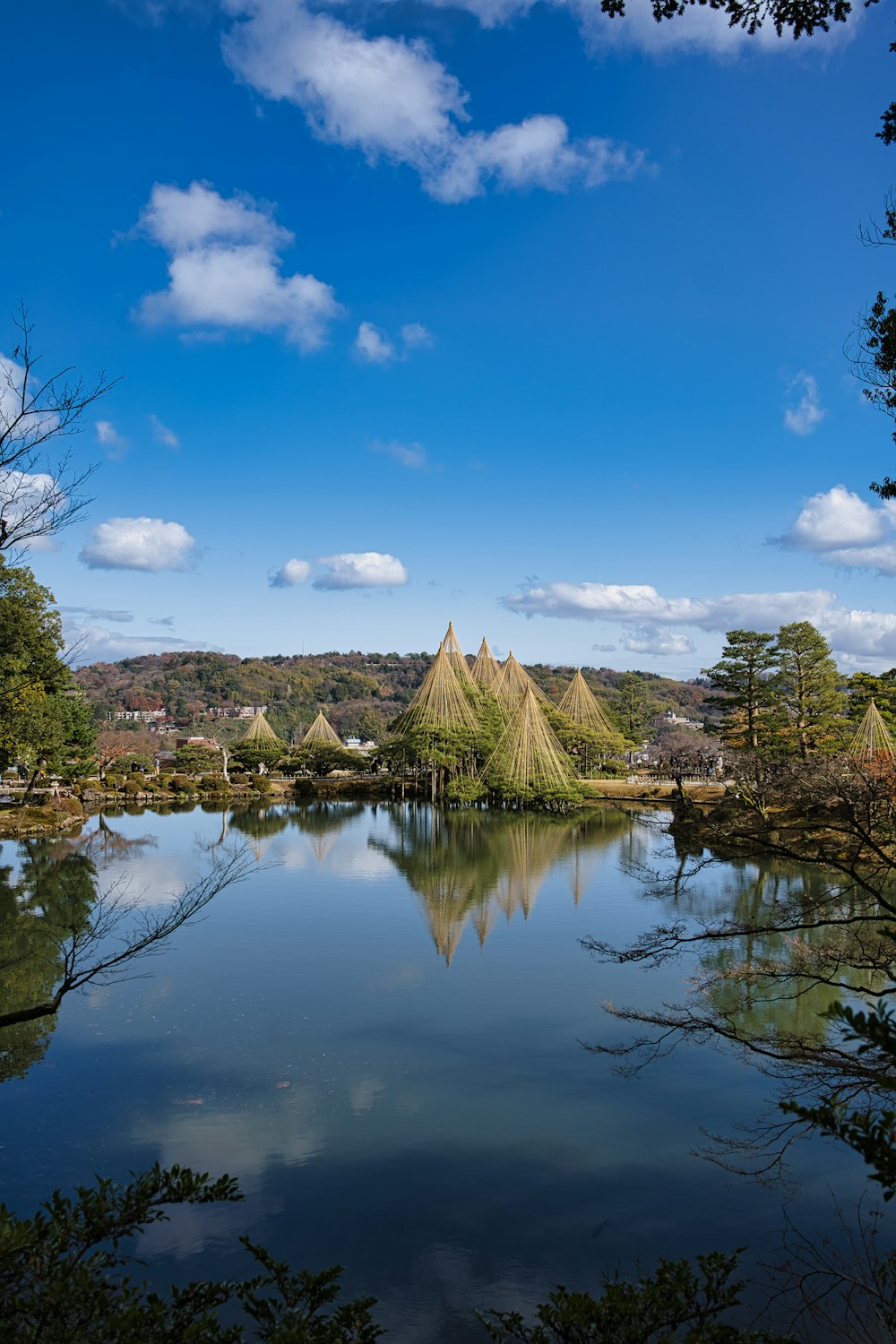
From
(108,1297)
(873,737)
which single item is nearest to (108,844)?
(873,737)

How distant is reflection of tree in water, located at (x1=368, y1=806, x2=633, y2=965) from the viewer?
1469cm

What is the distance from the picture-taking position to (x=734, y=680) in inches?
1039

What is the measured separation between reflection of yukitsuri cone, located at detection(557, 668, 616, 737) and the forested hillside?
647 inches

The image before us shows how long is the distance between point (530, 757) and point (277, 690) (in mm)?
48487

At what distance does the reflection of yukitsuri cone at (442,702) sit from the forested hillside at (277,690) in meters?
23.1

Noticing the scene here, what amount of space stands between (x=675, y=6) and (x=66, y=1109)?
9.03 metres

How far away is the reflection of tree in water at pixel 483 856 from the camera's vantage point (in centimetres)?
1469

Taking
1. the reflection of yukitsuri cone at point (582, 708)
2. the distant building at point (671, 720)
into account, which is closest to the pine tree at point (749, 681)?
the reflection of yukitsuri cone at point (582, 708)

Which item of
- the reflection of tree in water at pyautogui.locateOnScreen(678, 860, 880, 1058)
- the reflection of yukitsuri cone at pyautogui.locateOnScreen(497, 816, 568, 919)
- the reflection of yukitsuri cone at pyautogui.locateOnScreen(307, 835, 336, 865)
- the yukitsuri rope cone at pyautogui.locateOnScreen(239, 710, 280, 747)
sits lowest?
the reflection of yukitsuri cone at pyautogui.locateOnScreen(307, 835, 336, 865)

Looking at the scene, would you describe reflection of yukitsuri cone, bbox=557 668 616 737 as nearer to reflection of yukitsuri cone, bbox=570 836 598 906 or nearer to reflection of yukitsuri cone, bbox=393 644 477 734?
reflection of yukitsuri cone, bbox=393 644 477 734

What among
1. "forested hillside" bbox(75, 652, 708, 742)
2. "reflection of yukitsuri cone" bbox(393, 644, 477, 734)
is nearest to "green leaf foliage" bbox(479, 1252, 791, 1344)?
"reflection of yukitsuri cone" bbox(393, 644, 477, 734)

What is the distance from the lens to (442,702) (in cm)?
3241

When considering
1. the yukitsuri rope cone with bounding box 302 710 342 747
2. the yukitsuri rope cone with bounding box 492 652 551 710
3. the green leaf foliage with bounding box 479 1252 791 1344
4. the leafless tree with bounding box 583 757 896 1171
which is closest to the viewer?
the green leaf foliage with bounding box 479 1252 791 1344

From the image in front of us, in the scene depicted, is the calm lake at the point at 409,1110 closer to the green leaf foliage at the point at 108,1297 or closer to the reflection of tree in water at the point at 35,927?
the reflection of tree in water at the point at 35,927
